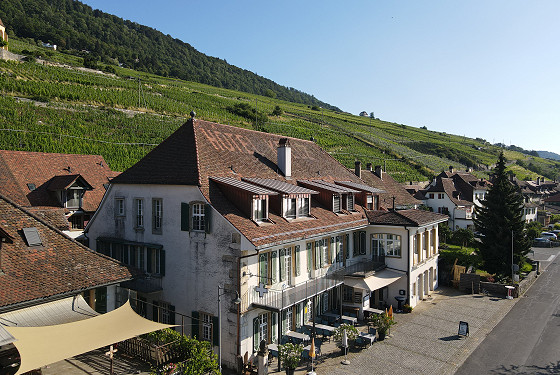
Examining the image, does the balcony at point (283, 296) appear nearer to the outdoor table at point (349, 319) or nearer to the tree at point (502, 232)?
the outdoor table at point (349, 319)

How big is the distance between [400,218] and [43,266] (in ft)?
67.8

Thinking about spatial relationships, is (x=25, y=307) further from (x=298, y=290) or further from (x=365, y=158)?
(x=365, y=158)

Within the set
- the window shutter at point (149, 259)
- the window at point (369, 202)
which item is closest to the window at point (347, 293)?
the window at point (369, 202)

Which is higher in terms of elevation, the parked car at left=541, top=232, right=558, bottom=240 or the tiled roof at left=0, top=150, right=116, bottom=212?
the tiled roof at left=0, top=150, right=116, bottom=212

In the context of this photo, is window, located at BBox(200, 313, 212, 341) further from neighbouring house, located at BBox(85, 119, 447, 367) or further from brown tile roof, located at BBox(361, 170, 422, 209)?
brown tile roof, located at BBox(361, 170, 422, 209)

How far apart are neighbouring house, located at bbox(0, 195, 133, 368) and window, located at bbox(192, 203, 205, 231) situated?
13.7ft

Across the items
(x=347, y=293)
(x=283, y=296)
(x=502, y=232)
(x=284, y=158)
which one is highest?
(x=284, y=158)

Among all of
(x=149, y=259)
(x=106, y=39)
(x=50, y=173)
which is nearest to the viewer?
(x=149, y=259)

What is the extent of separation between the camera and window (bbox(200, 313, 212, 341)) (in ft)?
59.8

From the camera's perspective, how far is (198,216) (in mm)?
18750

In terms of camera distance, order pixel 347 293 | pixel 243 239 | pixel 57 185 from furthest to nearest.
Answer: pixel 57 185 < pixel 347 293 < pixel 243 239

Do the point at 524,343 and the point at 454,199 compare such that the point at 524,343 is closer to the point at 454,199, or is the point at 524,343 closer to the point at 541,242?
the point at 454,199

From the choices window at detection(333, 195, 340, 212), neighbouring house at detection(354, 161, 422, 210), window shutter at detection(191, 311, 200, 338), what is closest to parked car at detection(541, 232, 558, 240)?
neighbouring house at detection(354, 161, 422, 210)

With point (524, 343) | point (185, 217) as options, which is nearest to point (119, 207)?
point (185, 217)
